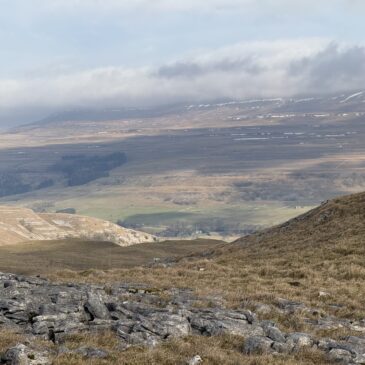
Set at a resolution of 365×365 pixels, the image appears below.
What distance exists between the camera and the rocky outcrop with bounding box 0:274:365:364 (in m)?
16.9

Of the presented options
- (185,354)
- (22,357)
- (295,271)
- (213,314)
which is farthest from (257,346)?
(295,271)

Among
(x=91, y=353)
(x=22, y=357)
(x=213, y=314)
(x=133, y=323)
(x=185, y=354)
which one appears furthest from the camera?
(x=213, y=314)

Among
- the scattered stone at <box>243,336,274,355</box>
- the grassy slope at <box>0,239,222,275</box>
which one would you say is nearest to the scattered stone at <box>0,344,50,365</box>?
the scattered stone at <box>243,336,274,355</box>

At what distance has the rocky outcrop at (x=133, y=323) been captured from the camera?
16859 mm

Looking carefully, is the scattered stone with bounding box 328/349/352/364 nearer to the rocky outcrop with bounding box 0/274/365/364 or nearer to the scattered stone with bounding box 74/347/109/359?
the rocky outcrop with bounding box 0/274/365/364

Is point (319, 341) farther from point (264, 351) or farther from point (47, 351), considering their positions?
point (47, 351)

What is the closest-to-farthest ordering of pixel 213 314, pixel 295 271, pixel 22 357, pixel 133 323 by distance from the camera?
pixel 22 357 < pixel 133 323 < pixel 213 314 < pixel 295 271

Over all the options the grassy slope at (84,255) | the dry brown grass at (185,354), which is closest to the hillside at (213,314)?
the dry brown grass at (185,354)

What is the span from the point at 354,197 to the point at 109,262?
2926 centimetres

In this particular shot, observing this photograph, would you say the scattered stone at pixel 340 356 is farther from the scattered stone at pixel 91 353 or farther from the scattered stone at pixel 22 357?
the scattered stone at pixel 22 357

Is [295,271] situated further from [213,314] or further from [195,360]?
[195,360]

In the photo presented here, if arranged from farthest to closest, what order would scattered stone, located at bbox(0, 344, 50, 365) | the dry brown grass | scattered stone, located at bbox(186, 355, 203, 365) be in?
scattered stone, located at bbox(186, 355, 203, 365) < the dry brown grass < scattered stone, located at bbox(0, 344, 50, 365)

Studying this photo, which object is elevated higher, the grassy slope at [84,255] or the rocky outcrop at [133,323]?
the rocky outcrop at [133,323]

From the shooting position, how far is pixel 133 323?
18453 mm
